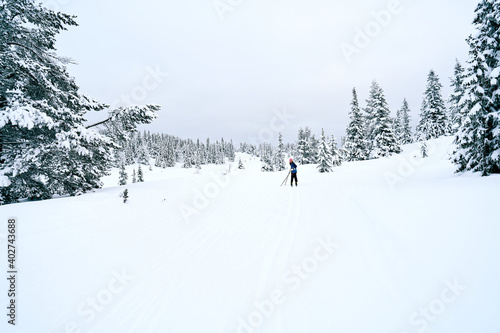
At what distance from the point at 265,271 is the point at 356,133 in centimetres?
3691

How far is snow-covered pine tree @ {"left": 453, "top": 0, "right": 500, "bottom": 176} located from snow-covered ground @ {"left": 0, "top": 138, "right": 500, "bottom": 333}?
14.9 feet

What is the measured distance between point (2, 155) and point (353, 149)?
1567 inches

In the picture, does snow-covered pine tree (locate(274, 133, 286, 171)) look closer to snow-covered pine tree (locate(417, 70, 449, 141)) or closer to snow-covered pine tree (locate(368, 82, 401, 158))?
snow-covered pine tree (locate(368, 82, 401, 158))

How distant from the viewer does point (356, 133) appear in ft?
115

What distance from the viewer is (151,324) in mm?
2893

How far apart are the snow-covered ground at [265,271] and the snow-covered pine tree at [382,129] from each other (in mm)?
29385

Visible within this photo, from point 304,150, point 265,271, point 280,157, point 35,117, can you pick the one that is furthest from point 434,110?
point 35,117

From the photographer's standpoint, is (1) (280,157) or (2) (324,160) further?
(1) (280,157)

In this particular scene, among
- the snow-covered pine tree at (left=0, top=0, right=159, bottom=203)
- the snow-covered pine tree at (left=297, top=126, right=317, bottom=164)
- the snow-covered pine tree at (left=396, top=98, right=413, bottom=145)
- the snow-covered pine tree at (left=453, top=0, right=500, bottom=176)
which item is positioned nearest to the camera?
the snow-covered pine tree at (left=0, top=0, right=159, bottom=203)

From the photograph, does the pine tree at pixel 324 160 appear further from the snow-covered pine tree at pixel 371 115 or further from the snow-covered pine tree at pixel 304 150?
the snow-covered pine tree at pixel 304 150

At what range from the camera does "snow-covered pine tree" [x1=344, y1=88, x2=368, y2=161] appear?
34.9 metres

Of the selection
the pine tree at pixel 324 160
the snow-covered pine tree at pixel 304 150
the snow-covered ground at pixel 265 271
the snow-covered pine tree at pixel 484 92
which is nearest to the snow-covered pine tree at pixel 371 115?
the pine tree at pixel 324 160

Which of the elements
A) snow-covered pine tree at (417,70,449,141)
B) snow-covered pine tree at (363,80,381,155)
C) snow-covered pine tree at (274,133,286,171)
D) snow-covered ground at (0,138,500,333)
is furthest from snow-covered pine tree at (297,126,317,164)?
snow-covered ground at (0,138,500,333)

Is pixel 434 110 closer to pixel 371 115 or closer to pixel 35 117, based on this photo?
pixel 371 115
